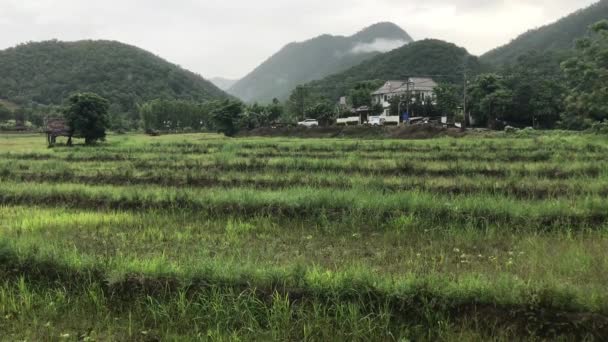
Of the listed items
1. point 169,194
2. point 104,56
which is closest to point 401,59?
point 104,56

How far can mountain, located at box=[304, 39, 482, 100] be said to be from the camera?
300 feet

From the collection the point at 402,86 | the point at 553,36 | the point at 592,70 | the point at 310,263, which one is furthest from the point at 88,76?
the point at 310,263

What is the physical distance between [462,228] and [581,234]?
6.55ft

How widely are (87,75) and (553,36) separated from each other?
10535 centimetres

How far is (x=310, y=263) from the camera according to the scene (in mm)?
6473

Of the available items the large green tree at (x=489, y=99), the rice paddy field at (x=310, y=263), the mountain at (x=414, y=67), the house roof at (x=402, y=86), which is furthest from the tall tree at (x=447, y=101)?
the rice paddy field at (x=310, y=263)

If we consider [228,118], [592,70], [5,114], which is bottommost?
[228,118]

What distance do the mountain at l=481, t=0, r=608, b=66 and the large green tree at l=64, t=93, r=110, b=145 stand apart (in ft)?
258

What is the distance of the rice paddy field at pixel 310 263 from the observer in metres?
4.96

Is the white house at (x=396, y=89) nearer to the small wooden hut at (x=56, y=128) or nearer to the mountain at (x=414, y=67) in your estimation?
the mountain at (x=414, y=67)

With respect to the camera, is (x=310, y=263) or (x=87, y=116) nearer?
(x=310, y=263)

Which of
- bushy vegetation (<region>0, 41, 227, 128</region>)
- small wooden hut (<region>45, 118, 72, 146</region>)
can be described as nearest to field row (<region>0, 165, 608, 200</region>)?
small wooden hut (<region>45, 118, 72, 146</region>)

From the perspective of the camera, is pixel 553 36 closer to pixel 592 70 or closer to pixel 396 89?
pixel 396 89

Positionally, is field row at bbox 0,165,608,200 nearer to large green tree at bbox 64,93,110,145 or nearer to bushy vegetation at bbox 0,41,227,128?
large green tree at bbox 64,93,110,145
